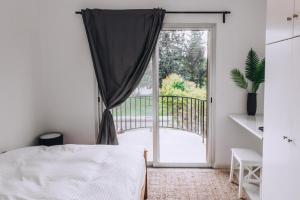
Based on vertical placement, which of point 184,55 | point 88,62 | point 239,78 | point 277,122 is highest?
point 184,55

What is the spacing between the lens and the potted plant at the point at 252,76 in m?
3.42

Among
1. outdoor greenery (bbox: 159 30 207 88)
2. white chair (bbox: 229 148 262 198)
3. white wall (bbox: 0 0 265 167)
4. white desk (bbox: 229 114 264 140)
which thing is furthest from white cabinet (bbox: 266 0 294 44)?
outdoor greenery (bbox: 159 30 207 88)

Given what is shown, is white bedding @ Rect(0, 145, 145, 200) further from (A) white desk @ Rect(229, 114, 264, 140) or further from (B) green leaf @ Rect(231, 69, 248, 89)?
(B) green leaf @ Rect(231, 69, 248, 89)

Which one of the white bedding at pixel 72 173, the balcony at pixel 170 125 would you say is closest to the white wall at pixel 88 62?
the balcony at pixel 170 125

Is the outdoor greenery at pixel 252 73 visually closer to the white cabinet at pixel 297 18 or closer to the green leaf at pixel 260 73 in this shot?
the green leaf at pixel 260 73

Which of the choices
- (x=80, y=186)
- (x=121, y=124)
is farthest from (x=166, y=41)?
(x=80, y=186)

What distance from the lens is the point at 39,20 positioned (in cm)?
361

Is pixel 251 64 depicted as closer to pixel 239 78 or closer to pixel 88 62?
pixel 239 78

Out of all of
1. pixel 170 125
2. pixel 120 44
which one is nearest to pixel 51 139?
pixel 120 44

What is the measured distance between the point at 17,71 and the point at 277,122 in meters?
2.94

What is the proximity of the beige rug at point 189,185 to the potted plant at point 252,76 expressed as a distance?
41.5 inches

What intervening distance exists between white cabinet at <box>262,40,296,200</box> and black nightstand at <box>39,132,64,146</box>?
2.64m

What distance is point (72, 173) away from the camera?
1948 mm

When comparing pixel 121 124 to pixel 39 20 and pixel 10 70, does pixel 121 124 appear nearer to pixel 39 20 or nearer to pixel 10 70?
pixel 10 70
